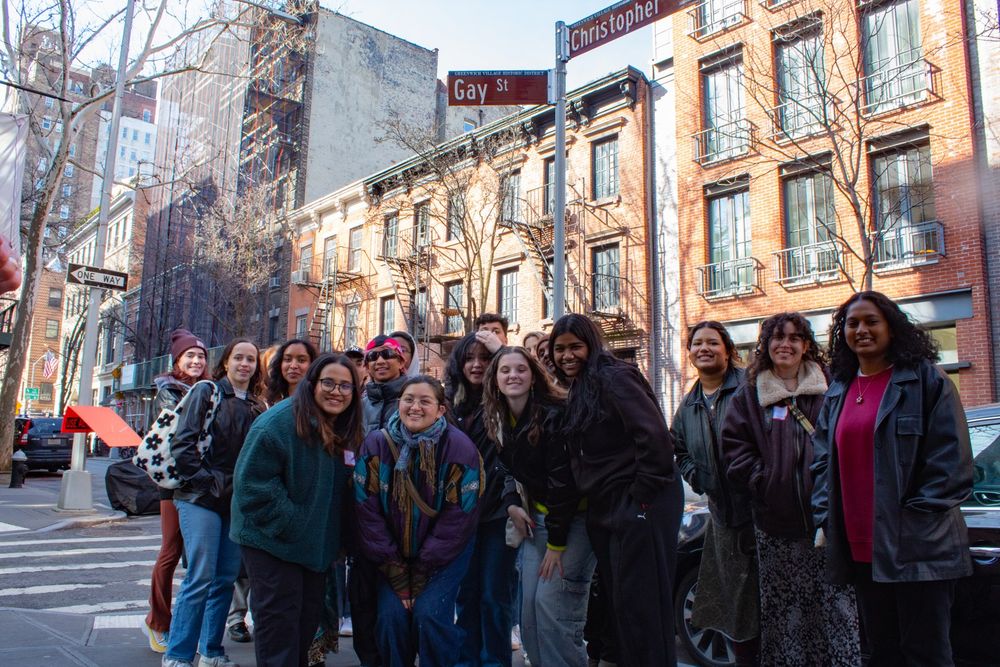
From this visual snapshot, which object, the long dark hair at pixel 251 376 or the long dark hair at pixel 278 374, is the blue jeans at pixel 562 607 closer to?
the long dark hair at pixel 278 374

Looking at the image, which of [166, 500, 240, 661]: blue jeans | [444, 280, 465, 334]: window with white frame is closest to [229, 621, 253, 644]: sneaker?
[166, 500, 240, 661]: blue jeans

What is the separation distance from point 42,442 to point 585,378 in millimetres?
23933

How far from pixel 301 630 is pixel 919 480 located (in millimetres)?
2993

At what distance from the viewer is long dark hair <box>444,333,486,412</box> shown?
4.76 meters

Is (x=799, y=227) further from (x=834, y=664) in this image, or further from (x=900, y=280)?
(x=834, y=664)

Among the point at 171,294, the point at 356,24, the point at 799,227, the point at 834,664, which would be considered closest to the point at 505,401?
the point at 834,664

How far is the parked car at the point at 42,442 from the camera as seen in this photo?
887 inches

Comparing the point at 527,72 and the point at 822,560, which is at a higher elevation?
the point at 527,72

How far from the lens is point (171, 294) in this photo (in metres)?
43.2

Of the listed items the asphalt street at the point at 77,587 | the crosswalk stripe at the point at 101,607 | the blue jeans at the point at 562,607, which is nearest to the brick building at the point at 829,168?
the blue jeans at the point at 562,607

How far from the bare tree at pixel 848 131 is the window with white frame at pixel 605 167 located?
4.08 metres

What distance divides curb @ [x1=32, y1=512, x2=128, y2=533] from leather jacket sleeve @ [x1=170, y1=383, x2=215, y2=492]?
869 centimetres

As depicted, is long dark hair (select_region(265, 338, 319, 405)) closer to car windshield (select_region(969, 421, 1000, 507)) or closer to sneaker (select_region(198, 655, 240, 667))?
sneaker (select_region(198, 655, 240, 667))

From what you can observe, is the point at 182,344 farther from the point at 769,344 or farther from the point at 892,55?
the point at 892,55
